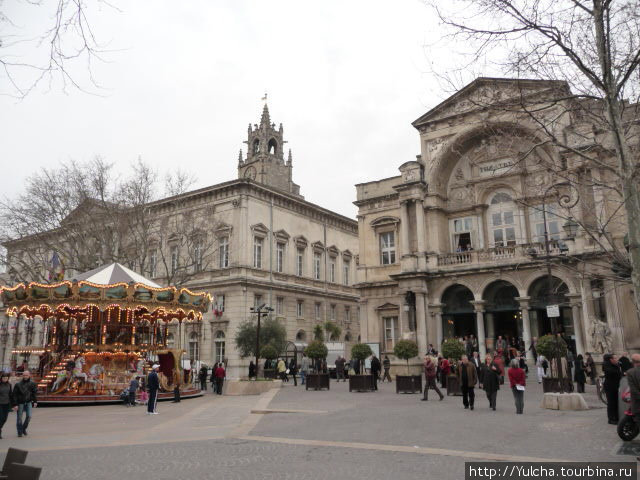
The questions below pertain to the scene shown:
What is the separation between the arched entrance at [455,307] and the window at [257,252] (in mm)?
16094

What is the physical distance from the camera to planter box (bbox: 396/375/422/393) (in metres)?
20.3

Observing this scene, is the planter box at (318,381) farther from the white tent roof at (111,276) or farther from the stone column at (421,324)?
the white tent roof at (111,276)

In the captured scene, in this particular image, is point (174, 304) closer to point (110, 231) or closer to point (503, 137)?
point (110, 231)

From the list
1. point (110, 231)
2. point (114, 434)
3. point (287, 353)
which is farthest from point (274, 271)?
point (114, 434)

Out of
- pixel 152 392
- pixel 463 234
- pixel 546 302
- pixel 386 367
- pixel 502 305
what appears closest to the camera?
pixel 152 392

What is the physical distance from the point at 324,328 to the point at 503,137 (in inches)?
1371

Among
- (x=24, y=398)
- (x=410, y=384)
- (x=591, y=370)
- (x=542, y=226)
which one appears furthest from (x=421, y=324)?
(x=24, y=398)

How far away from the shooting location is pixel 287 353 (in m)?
39.1

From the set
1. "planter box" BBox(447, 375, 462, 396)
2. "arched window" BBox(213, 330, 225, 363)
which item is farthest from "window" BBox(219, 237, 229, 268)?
"planter box" BBox(447, 375, 462, 396)

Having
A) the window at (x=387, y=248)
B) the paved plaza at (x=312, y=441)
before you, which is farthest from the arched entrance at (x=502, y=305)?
the paved plaza at (x=312, y=441)

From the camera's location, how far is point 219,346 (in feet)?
127

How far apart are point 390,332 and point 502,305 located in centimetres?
724

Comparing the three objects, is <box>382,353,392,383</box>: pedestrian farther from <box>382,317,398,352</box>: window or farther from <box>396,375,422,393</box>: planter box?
<box>396,375,422,393</box>: planter box

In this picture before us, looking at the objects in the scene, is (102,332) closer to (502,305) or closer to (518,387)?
(518,387)
